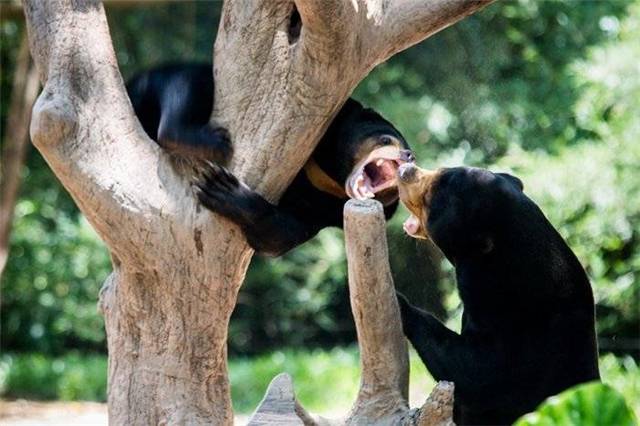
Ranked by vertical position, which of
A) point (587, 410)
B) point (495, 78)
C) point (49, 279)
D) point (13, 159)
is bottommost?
point (495, 78)

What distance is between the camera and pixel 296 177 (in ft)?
14.3

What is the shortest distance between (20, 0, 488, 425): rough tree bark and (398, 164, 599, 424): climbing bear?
0.53 meters

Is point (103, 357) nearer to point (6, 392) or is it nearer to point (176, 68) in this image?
point (6, 392)

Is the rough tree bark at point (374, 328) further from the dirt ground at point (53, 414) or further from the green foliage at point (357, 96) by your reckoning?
the green foliage at point (357, 96)

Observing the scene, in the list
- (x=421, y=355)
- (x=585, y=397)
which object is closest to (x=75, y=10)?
(x=421, y=355)

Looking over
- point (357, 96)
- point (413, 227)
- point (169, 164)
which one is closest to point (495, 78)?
point (357, 96)

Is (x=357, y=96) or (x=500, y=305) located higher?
(x=500, y=305)

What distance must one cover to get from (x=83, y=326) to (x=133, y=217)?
9959mm

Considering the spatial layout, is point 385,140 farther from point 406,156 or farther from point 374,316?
point 374,316

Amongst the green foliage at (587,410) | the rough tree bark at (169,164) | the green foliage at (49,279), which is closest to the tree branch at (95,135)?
the rough tree bark at (169,164)

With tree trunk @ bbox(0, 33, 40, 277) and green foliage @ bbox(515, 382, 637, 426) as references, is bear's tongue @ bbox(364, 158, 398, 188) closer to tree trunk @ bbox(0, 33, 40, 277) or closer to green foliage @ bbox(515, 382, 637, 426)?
green foliage @ bbox(515, 382, 637, 426)

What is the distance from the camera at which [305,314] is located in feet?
45.9

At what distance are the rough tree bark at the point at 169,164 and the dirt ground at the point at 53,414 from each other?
16.2 feet

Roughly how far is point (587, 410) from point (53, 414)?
8.80 metres
